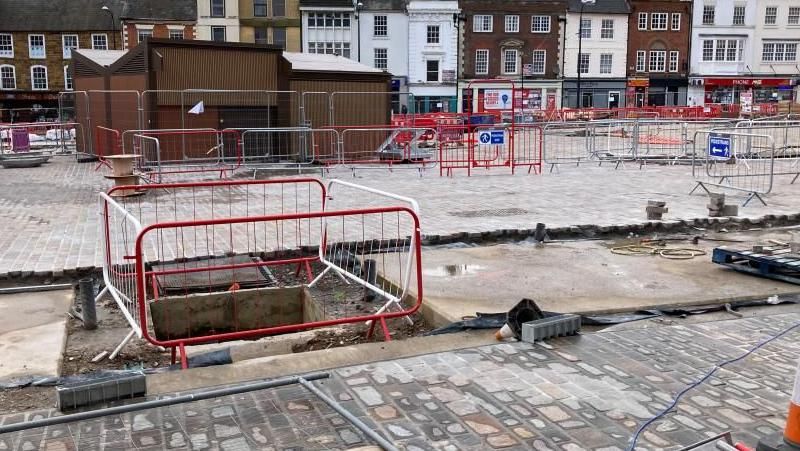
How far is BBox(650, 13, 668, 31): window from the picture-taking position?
2438 inches

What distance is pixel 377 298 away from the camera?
7.73 meters

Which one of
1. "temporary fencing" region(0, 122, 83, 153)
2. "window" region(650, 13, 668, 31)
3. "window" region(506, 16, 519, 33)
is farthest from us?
"window" region(650, 13, 668, 31)

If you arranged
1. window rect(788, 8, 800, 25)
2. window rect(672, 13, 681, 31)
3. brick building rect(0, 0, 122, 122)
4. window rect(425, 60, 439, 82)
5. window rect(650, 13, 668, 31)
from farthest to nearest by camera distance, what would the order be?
1. window rect(788, 8, 800, 25)
2. window rect(672, 13, 681, 31)
3. window rect(650, 13, 668, 31)
4. window rect(425, 60, 439, 82)
5. brick building rect(0, 0, 122, 122)

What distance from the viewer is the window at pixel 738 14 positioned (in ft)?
205

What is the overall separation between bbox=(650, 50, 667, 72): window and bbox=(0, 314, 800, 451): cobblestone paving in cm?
6081

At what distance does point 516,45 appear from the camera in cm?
5959

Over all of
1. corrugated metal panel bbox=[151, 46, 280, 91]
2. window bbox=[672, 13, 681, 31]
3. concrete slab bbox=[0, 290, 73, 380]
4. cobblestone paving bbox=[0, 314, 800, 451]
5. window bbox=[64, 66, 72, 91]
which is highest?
window bbox=[672, 13, 681, 31]

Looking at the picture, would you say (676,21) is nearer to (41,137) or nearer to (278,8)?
(278,8)

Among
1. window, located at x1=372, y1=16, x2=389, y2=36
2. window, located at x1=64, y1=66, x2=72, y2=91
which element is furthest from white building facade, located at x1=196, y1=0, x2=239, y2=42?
window, located at x1=64, y1=66, x2=72, y2=91

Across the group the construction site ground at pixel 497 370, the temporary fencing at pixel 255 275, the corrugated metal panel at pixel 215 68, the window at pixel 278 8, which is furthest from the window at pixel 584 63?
the temporary fencing at pixel 255 275

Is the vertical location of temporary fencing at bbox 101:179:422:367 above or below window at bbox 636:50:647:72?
below

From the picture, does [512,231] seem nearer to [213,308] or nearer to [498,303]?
[498,303]

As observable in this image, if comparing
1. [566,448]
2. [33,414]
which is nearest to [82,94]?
[33,414]

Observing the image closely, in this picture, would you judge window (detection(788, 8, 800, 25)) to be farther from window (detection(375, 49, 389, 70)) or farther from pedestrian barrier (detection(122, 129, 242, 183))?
pedestrian barrier (detection(122, 129, 242, 183))
